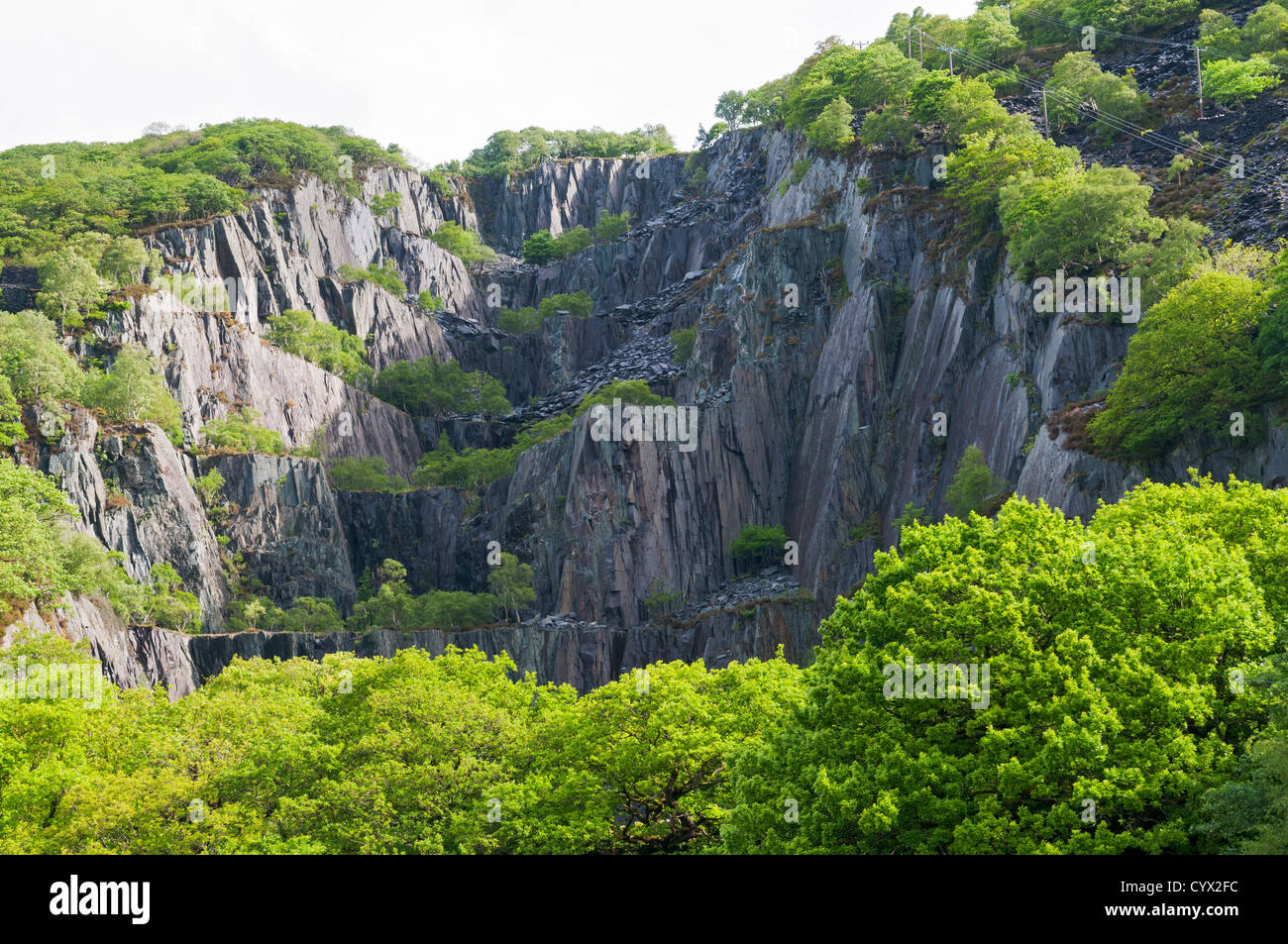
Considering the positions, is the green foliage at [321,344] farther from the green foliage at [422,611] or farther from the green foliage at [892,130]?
the green foliage at [892,130]

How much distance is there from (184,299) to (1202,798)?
90.0m

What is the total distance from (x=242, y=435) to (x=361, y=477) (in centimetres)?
1125

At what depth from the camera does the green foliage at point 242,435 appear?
91000 mm

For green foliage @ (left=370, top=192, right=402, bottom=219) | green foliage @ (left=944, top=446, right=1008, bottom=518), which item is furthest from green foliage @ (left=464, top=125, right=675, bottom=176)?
green foliage @ (left=944, top=446, right=1008, bottom=518)

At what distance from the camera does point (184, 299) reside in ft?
320

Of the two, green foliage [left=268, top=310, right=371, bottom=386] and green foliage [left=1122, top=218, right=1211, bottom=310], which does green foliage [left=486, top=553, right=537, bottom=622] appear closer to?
green foliage [left=268, top=310, right=371, bottom=386]

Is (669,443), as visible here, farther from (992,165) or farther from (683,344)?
(992,165)

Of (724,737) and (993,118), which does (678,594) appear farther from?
(724,737)

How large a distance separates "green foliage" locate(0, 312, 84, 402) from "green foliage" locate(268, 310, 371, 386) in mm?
26583

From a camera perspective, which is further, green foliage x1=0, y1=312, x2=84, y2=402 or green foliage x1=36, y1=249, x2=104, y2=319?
green foliage x1=36, y1=249, x2=104, y2=319

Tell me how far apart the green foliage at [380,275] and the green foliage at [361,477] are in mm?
25548

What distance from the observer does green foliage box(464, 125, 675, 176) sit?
6506 inches

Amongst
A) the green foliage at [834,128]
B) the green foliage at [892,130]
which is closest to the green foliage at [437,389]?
the green foliage at [834,128]
